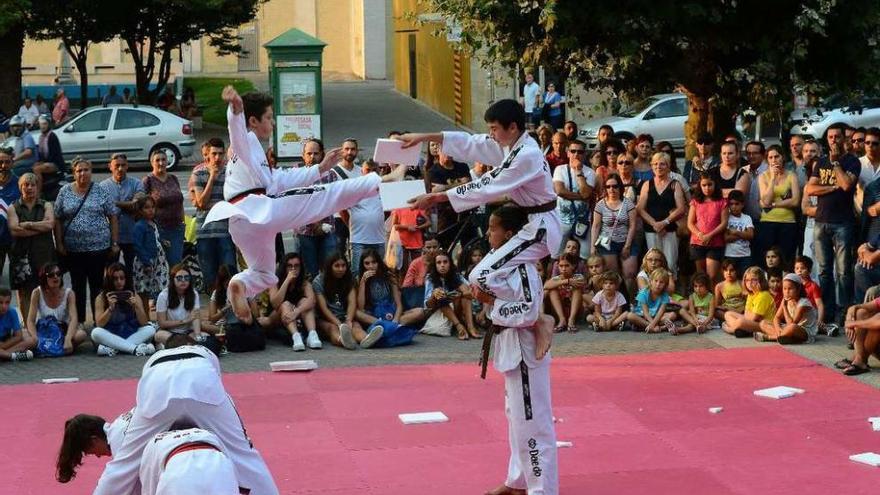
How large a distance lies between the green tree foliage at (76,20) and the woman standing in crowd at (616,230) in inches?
863

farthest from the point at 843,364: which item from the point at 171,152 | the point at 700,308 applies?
the point at 171,152

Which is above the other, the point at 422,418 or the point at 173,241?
the point at 173,241

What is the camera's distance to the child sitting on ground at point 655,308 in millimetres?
14055

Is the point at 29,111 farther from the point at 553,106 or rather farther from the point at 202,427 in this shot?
the point at 202,427

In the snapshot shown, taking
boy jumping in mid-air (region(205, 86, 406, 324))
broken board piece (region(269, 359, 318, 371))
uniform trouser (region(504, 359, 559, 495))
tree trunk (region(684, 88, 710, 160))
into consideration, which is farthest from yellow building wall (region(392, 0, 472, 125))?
uniform trouser (region(504, 359, 559, 495))

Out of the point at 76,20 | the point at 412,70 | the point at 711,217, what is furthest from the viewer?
the point at 412,70

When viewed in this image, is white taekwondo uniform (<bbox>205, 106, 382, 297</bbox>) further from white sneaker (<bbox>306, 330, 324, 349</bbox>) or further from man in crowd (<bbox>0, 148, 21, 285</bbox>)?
man in crowd (<bbox>0, 148, 21, 285</bbox>)

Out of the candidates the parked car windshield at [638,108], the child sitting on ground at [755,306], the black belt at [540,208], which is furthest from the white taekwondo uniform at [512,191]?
the parked car windshield at [638,108]

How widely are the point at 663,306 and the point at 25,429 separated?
6449mm

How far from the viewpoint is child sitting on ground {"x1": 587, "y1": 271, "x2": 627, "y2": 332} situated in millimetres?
14188

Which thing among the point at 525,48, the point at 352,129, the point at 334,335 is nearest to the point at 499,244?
the point at 334,335

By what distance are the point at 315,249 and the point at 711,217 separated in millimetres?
4184

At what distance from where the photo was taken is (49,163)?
671 inches

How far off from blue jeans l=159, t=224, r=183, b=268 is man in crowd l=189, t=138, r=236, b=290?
8.4 inches
